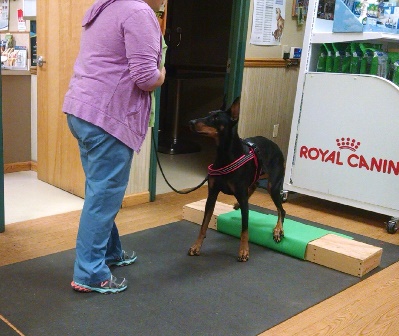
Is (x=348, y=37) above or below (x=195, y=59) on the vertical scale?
above

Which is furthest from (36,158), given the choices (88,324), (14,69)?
(88,324)

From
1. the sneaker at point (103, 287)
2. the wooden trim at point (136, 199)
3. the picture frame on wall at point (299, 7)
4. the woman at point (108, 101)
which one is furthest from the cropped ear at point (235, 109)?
the picture frame on wall at point (299, 7)

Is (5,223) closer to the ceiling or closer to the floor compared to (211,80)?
closer to the floor

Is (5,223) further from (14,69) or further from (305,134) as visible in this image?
(305,134)

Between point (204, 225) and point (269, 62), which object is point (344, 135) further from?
point (204, 225)

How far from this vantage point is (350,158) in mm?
3330

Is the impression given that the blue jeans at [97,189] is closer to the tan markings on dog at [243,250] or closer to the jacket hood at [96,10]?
the jacket hood at [96,10]

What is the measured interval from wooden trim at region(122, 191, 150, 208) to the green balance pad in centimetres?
71

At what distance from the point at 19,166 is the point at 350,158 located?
2.65m

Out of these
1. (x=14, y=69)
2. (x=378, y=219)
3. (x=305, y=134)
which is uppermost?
(x=14, y=69)

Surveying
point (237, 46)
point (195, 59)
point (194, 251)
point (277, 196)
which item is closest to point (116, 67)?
point (194, 251)

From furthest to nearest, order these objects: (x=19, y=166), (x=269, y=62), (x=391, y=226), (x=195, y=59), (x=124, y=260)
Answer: (x=195, y=59), (x=269, y=62), (x=19, y=166), (x=391, y=226), (x=124, y=260)

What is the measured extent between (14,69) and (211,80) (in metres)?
3.02

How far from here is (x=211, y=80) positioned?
6.47 meters
